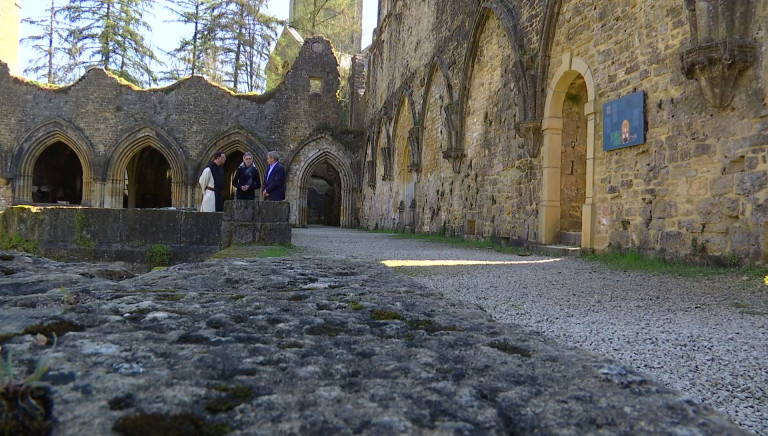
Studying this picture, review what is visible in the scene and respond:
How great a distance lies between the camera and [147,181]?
90.8 ft

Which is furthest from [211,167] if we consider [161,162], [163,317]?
[161,162]

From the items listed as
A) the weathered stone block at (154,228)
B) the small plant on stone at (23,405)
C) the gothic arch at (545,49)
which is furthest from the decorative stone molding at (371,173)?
the small plant on stone at (23,405)

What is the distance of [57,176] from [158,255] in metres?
21.8

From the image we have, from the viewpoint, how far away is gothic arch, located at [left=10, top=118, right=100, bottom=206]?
72.5ft

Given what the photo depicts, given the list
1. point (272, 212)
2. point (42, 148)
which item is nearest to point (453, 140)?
point (272, 212)

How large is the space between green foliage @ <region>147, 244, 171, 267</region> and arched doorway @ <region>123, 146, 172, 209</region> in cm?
1956

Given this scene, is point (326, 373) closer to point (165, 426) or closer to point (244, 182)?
point (165, 426)

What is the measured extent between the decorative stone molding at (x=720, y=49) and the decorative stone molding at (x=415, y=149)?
11269 millimetres

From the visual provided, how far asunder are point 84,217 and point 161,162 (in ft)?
68.7

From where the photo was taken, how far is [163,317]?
5.69 feet

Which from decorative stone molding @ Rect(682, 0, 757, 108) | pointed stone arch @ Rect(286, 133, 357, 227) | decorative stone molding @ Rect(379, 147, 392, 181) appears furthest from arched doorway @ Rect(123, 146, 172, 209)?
decorative stone molding @ Rect(682, 0, 757, 108)

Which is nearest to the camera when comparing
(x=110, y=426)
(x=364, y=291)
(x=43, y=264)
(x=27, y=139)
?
(x=110, y=426)

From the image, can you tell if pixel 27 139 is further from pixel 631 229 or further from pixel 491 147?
pixel 631 229

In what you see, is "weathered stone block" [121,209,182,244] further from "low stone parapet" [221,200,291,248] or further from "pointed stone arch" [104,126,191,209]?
"pointed stone arch" [104,126,191,209]
